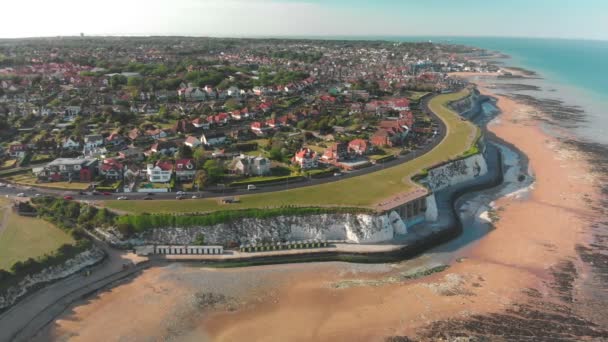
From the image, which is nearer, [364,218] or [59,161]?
[364,218]

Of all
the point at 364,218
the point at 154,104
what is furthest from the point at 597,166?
the point at 154,104

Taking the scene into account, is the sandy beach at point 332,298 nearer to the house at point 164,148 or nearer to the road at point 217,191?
the road at point 217,191

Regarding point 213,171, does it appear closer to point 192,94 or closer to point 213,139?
point 213,139

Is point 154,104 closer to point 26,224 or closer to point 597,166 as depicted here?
point 26,224

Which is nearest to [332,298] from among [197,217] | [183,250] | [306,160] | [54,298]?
[183,250]

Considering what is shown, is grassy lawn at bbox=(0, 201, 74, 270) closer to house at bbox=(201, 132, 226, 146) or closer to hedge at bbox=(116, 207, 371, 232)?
hedge at bbox=(116, 207, 371, 232)

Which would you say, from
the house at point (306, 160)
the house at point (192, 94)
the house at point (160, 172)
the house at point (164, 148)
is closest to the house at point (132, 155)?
the house at point (164, 148)

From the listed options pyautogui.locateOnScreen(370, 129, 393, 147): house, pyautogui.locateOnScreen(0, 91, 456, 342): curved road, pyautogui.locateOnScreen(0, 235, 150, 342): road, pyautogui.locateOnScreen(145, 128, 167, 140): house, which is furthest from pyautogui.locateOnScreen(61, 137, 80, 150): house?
pyautogui.locateOnScreen(370, 129, 393, 147): house
